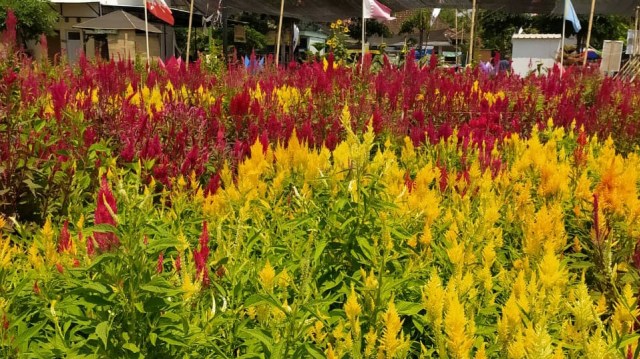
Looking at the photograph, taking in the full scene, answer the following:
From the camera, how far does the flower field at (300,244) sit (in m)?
1.34

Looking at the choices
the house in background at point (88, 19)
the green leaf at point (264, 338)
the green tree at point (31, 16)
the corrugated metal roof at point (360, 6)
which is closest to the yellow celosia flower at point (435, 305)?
the green leaf at point (264, 338)

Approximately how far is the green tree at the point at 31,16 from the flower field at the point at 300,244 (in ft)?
54.6

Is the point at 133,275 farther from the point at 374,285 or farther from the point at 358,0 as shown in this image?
the point at 358,0

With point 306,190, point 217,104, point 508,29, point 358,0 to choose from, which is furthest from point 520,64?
point 508,29

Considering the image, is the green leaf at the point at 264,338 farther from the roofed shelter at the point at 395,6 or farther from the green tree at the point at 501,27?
the green tree at the point at 501,27

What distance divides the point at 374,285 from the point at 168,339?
45 cm

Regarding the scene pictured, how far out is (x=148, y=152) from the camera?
2.88 meters

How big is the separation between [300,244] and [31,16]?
19.7 m

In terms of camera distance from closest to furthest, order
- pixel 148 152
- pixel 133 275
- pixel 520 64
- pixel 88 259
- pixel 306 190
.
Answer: pixel 133 275
pixel 88 259
pixel 306 190
pixel 148 152
pixel 520 64

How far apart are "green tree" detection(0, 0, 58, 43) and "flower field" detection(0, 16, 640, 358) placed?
16.6m

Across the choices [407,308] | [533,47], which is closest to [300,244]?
[407,308]

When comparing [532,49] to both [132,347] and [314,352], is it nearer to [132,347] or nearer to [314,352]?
[314,352]

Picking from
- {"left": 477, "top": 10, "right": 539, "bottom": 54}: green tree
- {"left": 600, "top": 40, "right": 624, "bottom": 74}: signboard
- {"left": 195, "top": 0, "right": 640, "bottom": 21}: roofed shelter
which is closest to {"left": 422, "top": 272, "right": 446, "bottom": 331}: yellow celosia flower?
{"left": 195, "top": 0, "right": 640, "bottom": 21}: roofed shelter

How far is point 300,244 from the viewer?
1.90m
